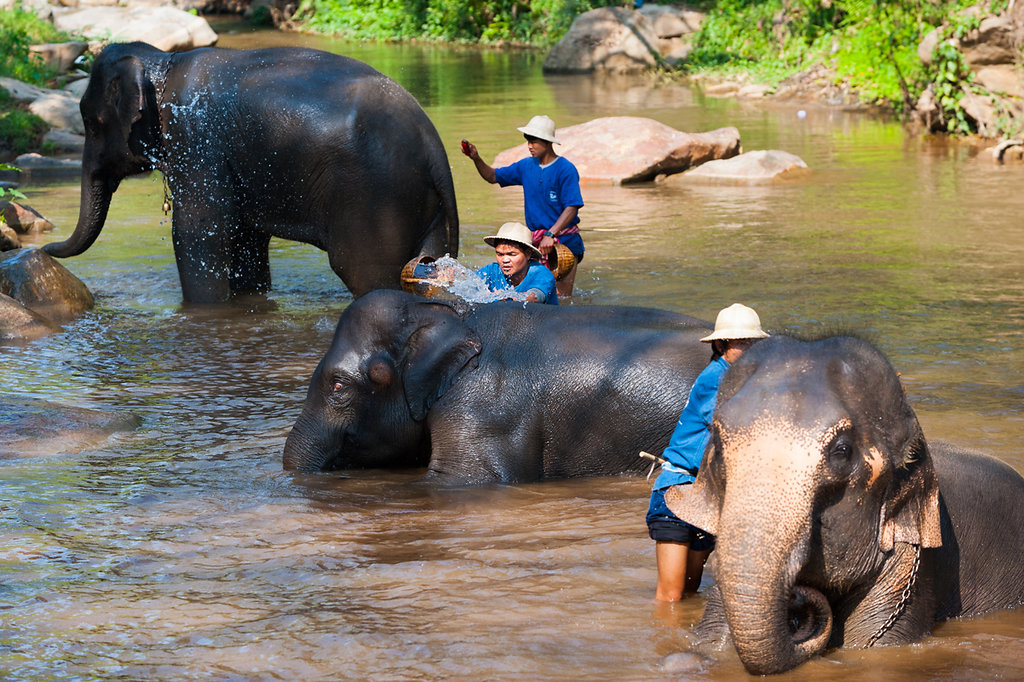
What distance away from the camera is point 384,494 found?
6035mm

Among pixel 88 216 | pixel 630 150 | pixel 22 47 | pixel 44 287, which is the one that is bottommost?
pixel 44 287

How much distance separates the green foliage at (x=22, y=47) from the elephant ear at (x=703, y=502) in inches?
697

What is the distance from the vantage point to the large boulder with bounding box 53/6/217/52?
2911 centimetres

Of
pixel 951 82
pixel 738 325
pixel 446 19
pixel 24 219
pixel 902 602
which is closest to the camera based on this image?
pixel 902 602

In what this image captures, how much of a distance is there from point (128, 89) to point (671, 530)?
6.42 meters

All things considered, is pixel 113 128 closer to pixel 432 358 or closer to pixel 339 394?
pixel 339 394

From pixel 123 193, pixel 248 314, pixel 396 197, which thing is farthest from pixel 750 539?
pixel 123 193

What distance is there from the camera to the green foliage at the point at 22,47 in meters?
20.0

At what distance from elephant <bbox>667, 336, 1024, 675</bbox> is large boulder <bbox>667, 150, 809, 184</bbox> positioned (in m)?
11.3

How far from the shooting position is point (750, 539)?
3.55 metres

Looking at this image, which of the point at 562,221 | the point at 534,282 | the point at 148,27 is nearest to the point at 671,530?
the point at 534,282

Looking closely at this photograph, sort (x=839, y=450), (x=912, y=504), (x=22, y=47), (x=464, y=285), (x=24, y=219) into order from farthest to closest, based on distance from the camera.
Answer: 1. (x=22, y=47)
2. (x=24, y=219)
3. (x=464, y=285)
4. (x=912, y=504)
5. (x=839, y=450)

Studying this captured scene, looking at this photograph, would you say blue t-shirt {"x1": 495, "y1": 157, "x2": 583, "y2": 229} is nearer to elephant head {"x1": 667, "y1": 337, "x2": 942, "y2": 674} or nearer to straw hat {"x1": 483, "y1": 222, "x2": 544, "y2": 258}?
straw hat {"x1": 483, "y1": 222, "x2": 544, "y2": 258}

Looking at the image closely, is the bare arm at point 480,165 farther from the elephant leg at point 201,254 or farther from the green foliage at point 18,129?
the green foliage at point 18,129
